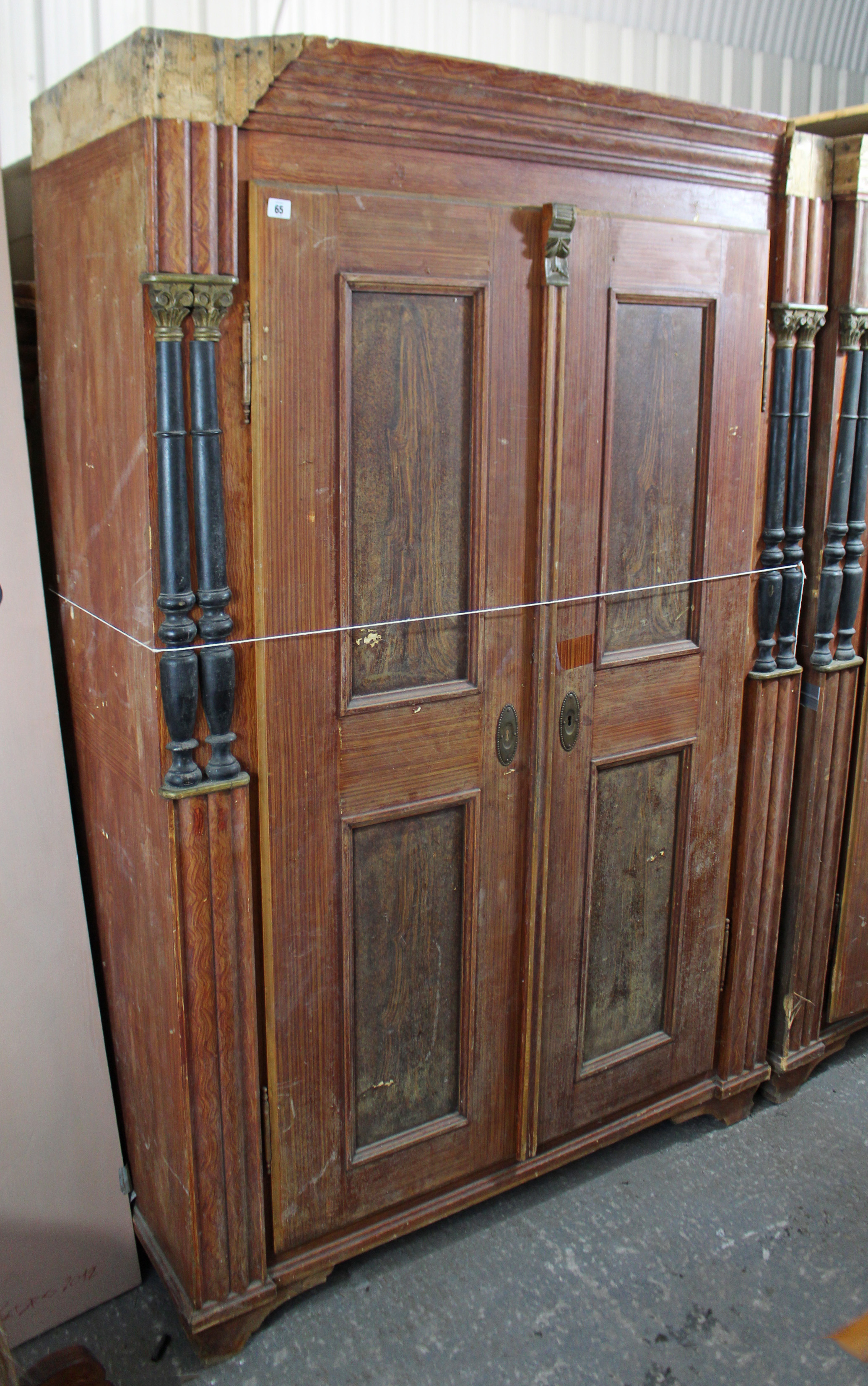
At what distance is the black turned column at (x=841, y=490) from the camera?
213cm

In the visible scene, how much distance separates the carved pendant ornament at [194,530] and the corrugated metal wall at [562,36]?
1094mm

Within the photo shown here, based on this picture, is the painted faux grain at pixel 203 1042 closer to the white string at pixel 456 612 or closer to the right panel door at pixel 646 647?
the white string at pixel 456 612

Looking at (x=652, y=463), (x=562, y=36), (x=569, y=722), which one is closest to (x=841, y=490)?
(x=652, y=463)

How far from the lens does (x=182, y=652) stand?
1.58m

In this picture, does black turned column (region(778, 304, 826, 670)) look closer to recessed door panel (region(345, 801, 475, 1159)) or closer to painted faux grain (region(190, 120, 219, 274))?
recessed door panel (region(345, 801, 475, 1159))

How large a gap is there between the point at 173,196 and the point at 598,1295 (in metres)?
1.96

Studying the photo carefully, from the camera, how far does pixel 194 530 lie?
156 cm

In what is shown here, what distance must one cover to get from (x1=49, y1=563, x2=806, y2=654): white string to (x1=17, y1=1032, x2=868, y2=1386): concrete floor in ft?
3.95

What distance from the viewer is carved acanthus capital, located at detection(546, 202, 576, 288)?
1.73 meters

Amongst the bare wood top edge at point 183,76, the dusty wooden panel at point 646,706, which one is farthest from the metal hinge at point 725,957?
the bare wood top edge at point 183,76

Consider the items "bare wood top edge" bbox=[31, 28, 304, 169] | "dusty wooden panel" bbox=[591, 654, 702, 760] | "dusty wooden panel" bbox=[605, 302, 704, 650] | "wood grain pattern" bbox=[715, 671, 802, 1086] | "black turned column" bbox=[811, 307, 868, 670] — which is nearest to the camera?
"bare wood top edge" bbox=[31, 28, 304, 169]

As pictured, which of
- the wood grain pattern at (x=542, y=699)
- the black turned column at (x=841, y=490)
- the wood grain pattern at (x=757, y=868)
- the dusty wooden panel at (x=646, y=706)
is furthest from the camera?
the wood grain pattern at (x=757, y=868)

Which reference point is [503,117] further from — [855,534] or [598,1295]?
[598,1295]

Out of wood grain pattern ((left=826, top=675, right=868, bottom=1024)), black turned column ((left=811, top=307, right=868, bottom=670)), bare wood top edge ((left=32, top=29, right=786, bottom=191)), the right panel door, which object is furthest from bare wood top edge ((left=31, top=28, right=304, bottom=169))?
wood grain pattern ((left=826, top=675, right=868, bottom=1024))
